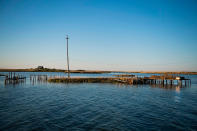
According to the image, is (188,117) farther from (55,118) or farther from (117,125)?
(55,118)

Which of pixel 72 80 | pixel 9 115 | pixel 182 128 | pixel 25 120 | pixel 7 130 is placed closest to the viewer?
pixel 7 130

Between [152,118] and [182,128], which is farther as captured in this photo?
[152,118]

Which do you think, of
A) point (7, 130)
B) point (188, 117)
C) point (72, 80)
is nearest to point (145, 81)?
point (72, 80)

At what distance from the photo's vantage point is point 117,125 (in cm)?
1152

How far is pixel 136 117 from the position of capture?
13633 millimetres

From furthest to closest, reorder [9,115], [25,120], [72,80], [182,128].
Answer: [72,80]
[9,115]
[25,120]
[182,128]

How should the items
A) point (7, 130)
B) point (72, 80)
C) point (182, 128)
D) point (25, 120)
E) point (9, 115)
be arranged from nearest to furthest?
point (7, 130) < point (182, 128) < point (25, 120) < point (9, 115) < point (72, 80)

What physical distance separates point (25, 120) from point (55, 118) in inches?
104

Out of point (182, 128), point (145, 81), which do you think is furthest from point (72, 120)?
point (145, 81)

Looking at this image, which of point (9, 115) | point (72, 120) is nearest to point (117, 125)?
point (72, 120)

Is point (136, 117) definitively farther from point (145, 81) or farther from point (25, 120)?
point (145, 81)

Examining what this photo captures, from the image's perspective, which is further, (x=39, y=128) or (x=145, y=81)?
(x=145, y=81)

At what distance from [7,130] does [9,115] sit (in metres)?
3.80

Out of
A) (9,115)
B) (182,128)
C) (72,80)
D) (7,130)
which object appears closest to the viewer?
(7,130)
